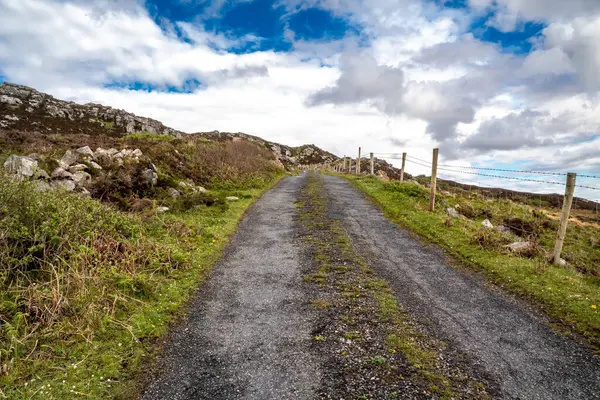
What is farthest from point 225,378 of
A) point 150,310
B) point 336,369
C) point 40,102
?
point 40,102

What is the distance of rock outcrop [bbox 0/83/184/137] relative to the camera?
45.0 metres

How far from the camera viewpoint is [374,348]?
552 centimetres

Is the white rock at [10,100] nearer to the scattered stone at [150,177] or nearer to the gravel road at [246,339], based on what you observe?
the scattered stone at [150,177]

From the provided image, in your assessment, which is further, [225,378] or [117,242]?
[117,242]

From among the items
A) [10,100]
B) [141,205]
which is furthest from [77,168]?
[10,100]

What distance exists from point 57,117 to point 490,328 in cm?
6356

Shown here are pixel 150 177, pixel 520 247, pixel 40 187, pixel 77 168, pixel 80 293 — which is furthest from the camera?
pixel 150 177

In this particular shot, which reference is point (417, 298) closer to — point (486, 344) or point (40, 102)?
point (486, 344)

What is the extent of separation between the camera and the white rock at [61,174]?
13.1 m

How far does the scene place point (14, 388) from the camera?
14.4ft

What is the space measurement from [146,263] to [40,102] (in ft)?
220

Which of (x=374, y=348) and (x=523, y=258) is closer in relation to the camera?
(x=374, y=348)

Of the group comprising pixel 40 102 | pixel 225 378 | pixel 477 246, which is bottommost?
pixel 225 378

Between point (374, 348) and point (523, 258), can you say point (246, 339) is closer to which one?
point (374, 348)
